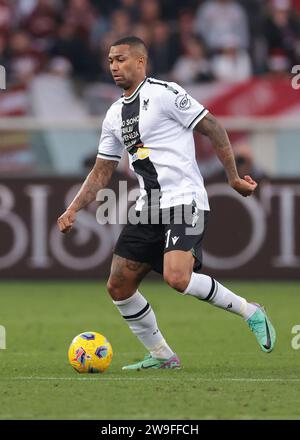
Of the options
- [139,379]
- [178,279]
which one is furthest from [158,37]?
[139,379]

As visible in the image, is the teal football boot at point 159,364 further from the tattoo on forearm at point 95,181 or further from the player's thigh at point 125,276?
the tattoo on forearm at point 95,181

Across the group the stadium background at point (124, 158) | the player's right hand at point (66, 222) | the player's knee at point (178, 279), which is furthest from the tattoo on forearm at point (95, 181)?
the stadium background at point (124, 158)

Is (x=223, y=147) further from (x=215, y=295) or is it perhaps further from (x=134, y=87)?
(x=215, y=295)

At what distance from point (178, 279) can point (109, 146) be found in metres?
1.28

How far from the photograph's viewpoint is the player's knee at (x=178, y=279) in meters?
8.34

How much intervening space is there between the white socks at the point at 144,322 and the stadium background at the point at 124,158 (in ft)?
11.4

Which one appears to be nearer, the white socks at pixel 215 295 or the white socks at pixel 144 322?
the white socks at pixel 215 295

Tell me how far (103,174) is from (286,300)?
5883 mm

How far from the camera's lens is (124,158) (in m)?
16.6

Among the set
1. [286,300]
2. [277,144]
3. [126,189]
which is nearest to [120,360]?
[286,300]

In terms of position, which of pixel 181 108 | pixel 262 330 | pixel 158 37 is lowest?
pixel 262 330

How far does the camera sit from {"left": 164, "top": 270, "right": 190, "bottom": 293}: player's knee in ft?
27.4

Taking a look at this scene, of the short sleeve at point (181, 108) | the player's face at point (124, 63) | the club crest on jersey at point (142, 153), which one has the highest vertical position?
the player's face at point (124, 63)

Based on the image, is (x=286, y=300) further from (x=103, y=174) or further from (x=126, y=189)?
(x=103, y=174)
